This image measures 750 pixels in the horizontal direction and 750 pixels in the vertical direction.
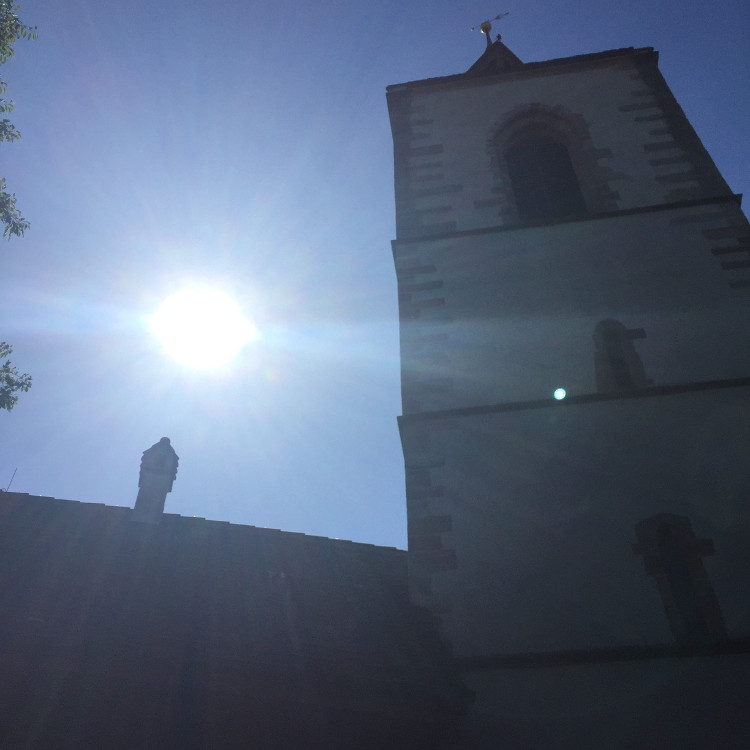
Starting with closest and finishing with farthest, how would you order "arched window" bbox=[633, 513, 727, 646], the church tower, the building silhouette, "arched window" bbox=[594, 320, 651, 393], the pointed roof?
1. the building silhouette
2. the church tower
3. "arched window" bbox=[633, 513, 727, 646]
4. "arched window" bbox=[594, 320, 651, 393]
5. the pointed roof

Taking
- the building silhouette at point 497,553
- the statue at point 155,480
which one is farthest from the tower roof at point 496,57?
the statue at point 155,480

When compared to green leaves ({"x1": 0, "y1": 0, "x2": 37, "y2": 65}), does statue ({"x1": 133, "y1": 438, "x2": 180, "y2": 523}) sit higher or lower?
lower

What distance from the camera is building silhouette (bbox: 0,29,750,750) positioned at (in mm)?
5789

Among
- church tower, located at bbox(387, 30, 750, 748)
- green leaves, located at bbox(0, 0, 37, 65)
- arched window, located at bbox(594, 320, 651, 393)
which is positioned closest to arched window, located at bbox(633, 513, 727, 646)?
church tower, located at bbox(387, 30, 750, 748)

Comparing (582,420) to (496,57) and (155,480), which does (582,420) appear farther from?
(496,57)

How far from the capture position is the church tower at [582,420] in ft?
21.1

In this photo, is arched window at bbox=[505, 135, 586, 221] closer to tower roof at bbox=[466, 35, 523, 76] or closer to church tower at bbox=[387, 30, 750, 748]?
church tower at bbox=[387, 30, 750, 748]

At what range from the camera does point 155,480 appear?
9.03 metres

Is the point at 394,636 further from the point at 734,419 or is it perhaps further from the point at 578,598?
the point at 734,419

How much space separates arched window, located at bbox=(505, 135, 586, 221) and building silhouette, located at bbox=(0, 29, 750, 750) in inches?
3.2

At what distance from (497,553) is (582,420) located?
6.22 ft

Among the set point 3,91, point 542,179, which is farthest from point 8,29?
point 542,179

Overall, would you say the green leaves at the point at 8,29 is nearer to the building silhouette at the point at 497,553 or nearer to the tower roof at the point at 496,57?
the building silhouette at the point at 497,553

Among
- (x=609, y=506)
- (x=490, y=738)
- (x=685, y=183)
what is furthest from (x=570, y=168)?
(x=490, y=738)
